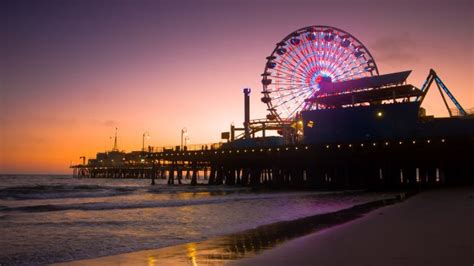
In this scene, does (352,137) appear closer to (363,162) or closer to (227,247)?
(363,162)

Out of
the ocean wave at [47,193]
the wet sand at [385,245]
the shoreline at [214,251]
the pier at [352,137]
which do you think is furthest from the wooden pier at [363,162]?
the shoreline at [214,251]

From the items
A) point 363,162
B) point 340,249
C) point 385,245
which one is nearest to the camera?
point 340,249

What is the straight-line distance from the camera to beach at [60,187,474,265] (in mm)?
7652

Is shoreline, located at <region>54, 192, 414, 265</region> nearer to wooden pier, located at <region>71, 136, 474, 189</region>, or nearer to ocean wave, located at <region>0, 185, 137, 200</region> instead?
ocean wave, located at <region>0, 185, 137, 200</region>

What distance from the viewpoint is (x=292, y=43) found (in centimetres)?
6588

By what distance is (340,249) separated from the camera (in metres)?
8.86

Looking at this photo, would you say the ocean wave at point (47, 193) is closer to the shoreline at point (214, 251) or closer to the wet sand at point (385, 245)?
the shoreline at point (214, 251)

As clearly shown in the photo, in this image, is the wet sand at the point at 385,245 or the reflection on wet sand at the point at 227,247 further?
the reflection on wet sand at the point at 227,247

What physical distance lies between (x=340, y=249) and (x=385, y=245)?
1.11 meters

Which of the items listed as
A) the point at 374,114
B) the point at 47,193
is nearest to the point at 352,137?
the point at 374,114

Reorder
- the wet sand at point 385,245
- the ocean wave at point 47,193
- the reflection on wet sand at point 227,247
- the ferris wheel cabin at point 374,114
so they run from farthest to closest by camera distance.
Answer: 1. the ferris wheel cabin at point 374,114
2. the ocean wave at point 47,193
3. the reflection on wet sand at point 227,247
4. the wet sand at point 385,245

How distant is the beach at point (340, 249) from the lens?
25.1 feet

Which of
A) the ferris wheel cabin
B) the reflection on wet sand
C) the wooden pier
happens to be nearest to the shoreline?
the reflection on wet sand

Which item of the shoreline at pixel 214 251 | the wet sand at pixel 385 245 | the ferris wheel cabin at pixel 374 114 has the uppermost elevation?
the ferris wheel cabin at pixel 374 114
